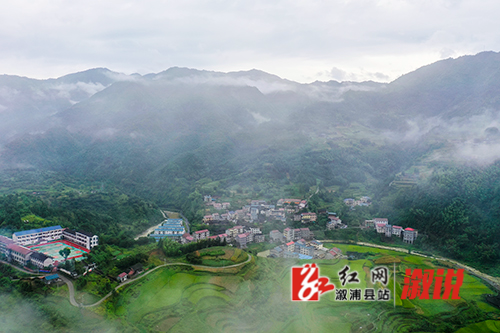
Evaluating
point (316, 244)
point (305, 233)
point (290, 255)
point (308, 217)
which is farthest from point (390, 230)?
point (290, 255)

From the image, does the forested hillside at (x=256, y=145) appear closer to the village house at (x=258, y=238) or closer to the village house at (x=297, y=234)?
the village house at (x=258, y=238)

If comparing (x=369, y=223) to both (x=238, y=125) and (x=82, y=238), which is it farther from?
(x=238, y=125)

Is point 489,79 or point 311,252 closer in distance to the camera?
point 311,252

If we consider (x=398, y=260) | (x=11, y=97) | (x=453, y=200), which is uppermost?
(x=11, y=97)

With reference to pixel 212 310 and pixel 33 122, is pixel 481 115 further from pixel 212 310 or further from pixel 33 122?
pixel 33 122

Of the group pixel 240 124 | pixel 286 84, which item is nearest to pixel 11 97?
pixel 240 124

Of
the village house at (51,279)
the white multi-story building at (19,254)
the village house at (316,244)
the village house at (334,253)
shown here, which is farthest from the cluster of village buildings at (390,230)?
the white multi-story building at (19,254)
